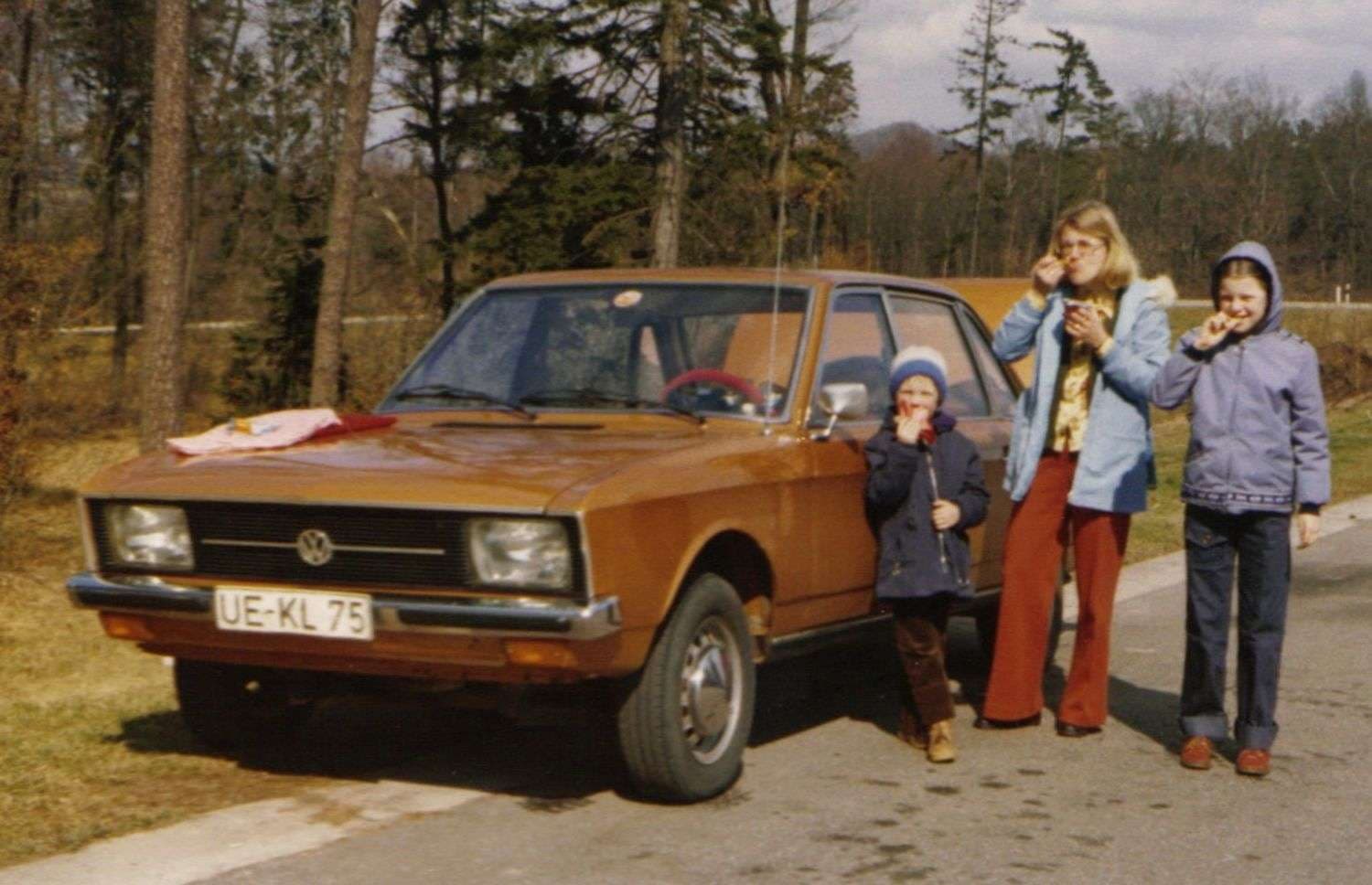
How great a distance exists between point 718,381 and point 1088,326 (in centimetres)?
134

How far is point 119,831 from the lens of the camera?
5.09 metres

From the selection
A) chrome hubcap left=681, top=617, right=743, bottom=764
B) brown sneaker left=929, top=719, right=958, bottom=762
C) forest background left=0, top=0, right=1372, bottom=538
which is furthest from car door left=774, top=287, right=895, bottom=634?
forest background left=0, top=0, right=1372, bottom=538

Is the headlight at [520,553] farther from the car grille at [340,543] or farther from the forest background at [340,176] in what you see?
the forest background at [340,176]

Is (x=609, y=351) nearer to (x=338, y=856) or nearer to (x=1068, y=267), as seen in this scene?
(x=1068, y=267)

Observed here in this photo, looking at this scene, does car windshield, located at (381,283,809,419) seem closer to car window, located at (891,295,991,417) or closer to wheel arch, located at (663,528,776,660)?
wheel arch, located at (663,528,776,660)

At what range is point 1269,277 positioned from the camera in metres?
6.05

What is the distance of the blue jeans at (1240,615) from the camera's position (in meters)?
6.09

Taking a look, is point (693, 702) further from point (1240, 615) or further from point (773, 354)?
point (1240, 615)

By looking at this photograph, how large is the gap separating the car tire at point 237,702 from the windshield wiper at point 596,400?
1.31 meters

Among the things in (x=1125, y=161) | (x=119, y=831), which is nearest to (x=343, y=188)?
(x=119, y=831)

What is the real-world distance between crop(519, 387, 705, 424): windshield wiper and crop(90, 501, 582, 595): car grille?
53.8 inches

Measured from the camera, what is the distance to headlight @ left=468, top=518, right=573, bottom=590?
16.3 feet

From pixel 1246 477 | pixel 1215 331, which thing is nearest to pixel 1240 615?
pixel 1246 477

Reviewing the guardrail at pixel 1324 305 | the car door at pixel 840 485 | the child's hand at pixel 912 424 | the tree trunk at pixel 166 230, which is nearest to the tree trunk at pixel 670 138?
the tree trunk at pixel 166 230
